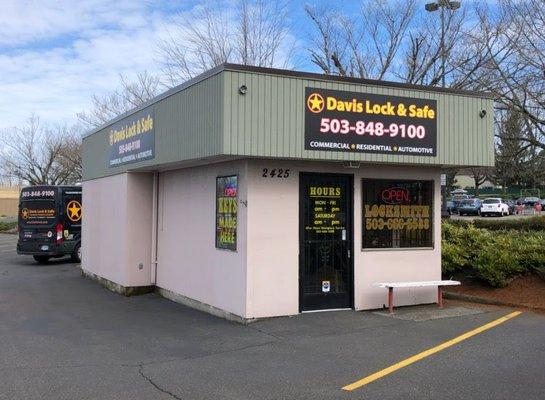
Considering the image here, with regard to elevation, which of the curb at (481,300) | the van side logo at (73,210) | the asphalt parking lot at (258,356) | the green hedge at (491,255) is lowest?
the asphalt parking lot at (258,356)

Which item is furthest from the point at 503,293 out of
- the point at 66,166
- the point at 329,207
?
the point at 66,166

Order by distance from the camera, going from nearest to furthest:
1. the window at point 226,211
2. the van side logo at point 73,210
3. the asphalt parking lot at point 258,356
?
the asphalt parking lot at point 258,356
the window at point 226,211
the van side logo at point 73,210

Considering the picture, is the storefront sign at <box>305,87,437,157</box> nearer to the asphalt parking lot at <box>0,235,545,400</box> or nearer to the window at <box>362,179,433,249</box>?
the window at <box>362,179,433,249</box>


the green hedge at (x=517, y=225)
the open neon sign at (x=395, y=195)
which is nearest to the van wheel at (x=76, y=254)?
the green hedge at (x=517, y=225)

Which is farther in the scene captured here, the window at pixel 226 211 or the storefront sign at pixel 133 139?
the storefront sign at pixel 133 139

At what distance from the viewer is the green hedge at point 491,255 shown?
11469mm

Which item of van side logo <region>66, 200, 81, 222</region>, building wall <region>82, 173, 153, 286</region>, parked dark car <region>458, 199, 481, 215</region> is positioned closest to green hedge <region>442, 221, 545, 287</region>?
building wall <region>82, 173, 153, 286</region>

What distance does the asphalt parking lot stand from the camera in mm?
6059

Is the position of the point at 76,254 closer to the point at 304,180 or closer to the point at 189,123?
the point at 189,123

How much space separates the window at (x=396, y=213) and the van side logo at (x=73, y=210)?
14092 mm

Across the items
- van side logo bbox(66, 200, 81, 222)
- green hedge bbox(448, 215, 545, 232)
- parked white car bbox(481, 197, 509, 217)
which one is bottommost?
green hedge bbox(448, 215, 545, 232)

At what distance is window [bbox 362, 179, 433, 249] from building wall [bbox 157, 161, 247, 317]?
7.58ft

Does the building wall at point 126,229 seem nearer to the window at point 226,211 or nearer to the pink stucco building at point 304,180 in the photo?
the pink stucco building at point 304,180

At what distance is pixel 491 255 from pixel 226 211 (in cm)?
540
